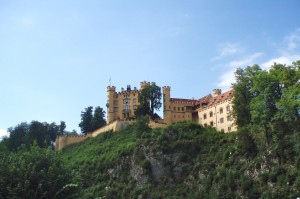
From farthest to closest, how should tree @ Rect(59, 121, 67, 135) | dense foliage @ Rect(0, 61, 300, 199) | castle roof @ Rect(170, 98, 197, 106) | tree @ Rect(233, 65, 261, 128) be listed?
1. tree @ Rect(59, 121, 67, 135)
2. castle roof @ Rect(170, 98, 197, 106)
3. tree @ Rect(233, 65, 261, 128)
4. dense foliage @ Rect(0, 61, 300, 199)

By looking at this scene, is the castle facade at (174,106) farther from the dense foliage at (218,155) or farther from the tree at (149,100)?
the dense foliage at (218,155)

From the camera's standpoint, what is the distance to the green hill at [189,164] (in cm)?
4916

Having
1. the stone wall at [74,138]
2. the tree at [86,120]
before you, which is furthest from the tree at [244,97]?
the tree at [86,120]

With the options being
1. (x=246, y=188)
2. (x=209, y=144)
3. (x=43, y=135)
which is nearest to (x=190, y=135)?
(x=209, y=144)

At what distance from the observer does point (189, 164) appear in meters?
62.8

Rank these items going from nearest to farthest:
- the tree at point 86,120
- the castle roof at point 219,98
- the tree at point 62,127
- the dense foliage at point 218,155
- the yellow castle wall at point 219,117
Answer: the dense foliage at point 218,155 → the yellow castle wall at point 219,117 → the castle roof at point 219,98 → the tree at point 86,120 → the tree at point 62,127

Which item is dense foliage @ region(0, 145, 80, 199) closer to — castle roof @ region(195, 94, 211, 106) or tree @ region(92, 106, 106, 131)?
castle roof @ region(195, 94, 211, 106)

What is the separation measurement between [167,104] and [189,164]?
931 inches

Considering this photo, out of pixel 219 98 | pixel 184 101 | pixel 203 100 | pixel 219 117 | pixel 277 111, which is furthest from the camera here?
pixel 184 101

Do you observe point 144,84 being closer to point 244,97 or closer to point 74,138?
point 74,138

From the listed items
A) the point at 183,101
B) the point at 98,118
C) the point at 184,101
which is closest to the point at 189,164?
the point at 183,101

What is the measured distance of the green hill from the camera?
49156mm

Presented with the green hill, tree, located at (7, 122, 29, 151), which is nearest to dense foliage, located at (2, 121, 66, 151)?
tree, located at (7, 122, 29, 151)

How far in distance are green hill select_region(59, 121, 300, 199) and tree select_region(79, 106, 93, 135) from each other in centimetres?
1377
